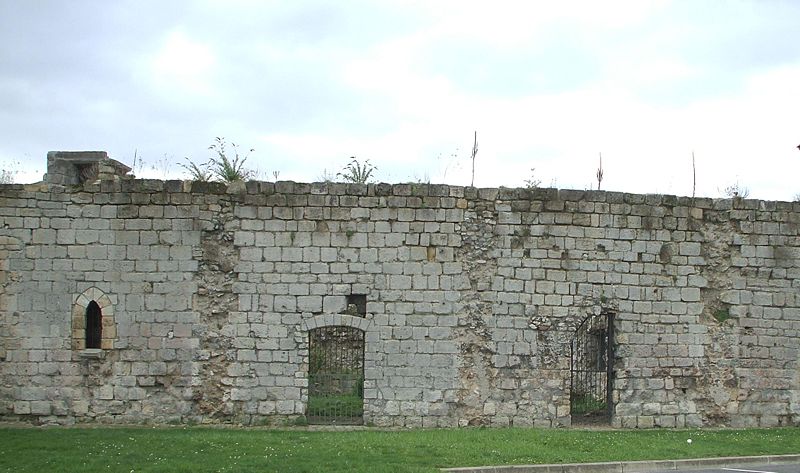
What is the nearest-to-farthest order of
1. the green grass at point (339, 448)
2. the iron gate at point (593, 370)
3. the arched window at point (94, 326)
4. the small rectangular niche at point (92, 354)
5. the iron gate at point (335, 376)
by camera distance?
the green grass at point (339, 448) < the small rectangular niche at point (92, 354) < the arched window at point (94, 326) < the iron gate at point (335, 376) < the iron gate at point (593, 370)

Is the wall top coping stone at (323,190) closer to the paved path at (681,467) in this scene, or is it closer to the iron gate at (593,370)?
the iron gate at (593,370)

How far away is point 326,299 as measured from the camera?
14.5m

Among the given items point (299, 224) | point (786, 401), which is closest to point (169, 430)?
point (299, 224)

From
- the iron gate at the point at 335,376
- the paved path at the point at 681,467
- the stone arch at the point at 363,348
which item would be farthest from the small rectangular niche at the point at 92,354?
the paved path at the point at 681,467

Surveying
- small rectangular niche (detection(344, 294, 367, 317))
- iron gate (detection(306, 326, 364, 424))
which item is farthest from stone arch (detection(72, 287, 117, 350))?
small rectangular niche (detection(344, 294, 367, 317))

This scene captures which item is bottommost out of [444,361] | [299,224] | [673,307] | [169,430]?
[169,430]

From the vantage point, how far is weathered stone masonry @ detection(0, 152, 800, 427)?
47.1 feet

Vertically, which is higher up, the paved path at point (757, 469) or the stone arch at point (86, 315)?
the stone arch at point (86, 315)

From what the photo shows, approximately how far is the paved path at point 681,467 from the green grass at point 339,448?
0.25 metres

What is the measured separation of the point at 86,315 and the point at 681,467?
958 centimetres

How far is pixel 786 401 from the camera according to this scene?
15391 millimetres

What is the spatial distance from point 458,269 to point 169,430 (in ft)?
17.5

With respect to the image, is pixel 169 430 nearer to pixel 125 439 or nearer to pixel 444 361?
pixel 125 439

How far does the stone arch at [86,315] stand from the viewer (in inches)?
566
